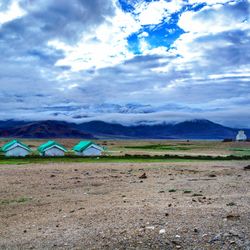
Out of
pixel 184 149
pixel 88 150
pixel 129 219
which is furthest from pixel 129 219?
pixel 184 149

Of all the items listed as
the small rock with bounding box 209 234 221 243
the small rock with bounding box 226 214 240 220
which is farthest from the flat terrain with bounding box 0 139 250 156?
the small rock with bounding box 209 234 221 243

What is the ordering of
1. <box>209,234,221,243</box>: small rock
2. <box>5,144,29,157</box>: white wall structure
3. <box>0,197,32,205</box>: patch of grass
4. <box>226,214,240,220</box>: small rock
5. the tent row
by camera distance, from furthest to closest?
the tent row → <box>5,144,29,157</box>: white wall structure → <box>0,197,32,205</box>: patch of grass → <box>226,214,240,220</box>: small rock → <box>209,234,221,243</box>: small rock

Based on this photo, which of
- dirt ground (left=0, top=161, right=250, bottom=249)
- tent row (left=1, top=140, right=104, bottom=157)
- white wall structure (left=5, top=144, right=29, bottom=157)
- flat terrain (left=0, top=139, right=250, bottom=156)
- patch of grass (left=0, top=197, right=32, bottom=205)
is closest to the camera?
dirt ground (left=0, top=161, right=250, bottom=249)

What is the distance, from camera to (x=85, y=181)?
25.9 meters

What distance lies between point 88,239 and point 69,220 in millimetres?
2402

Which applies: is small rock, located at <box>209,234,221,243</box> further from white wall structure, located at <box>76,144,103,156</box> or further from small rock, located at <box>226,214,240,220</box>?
white wall structure, located at <box>76,144,103,156</box>

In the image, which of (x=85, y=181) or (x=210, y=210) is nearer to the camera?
(x=210, y=210)

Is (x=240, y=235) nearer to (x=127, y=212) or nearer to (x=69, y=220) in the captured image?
(x=127, y=212)

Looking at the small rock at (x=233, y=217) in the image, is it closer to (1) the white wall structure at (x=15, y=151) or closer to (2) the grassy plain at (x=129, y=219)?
(2) the grassy plain at (x=129, y=219)

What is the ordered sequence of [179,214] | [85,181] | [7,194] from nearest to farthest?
[179,214], [7,194], [85,181]

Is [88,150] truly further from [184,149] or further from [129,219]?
[129,219]

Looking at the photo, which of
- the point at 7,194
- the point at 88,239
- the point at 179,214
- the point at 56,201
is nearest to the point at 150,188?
the point at 56,201

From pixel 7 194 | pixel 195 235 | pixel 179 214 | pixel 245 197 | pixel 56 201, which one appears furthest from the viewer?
pixel 7 194

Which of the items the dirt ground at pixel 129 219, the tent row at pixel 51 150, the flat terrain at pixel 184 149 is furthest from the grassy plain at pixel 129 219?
the flat terrain at pixel 184 149
